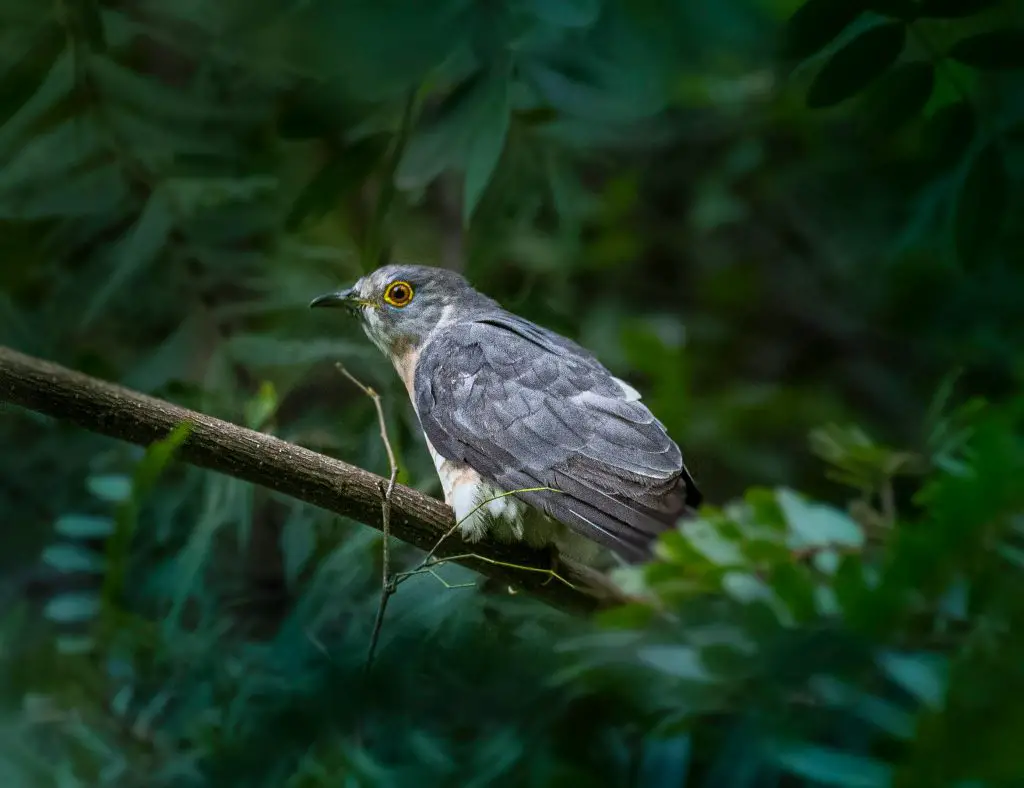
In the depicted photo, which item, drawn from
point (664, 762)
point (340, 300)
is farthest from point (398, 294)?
point (664, 762)

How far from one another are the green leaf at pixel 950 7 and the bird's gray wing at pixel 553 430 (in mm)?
838

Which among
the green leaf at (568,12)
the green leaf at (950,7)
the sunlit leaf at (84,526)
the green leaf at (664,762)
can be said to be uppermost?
the green leaf at (950,7)

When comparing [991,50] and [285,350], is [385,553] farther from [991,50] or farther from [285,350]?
[991,50]

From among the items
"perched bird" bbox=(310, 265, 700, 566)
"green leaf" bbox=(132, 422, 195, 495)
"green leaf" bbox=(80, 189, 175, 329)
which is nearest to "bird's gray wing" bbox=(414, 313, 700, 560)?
"perched bird" bbox=(310, 265, 700, 566)

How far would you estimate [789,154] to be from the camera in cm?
378

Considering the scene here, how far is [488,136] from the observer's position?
1796 millimetres

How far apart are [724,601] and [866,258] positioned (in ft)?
8.09

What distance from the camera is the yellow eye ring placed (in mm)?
2004

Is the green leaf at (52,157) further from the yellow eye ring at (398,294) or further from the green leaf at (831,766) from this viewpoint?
the green leaf at (831,766)

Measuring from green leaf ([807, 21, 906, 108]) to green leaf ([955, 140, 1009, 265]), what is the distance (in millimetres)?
303

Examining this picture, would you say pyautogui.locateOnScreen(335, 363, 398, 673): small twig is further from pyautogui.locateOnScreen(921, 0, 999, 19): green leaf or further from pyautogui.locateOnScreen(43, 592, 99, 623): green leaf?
pyautogui.locateOnScreen(921, 0, 999, 19): green leaf

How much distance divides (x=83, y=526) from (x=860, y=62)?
177cm

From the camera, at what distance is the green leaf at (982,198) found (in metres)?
1.93

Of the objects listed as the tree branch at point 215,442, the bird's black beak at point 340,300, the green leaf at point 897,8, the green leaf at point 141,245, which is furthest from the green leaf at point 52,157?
the green leaf at point 897,8
